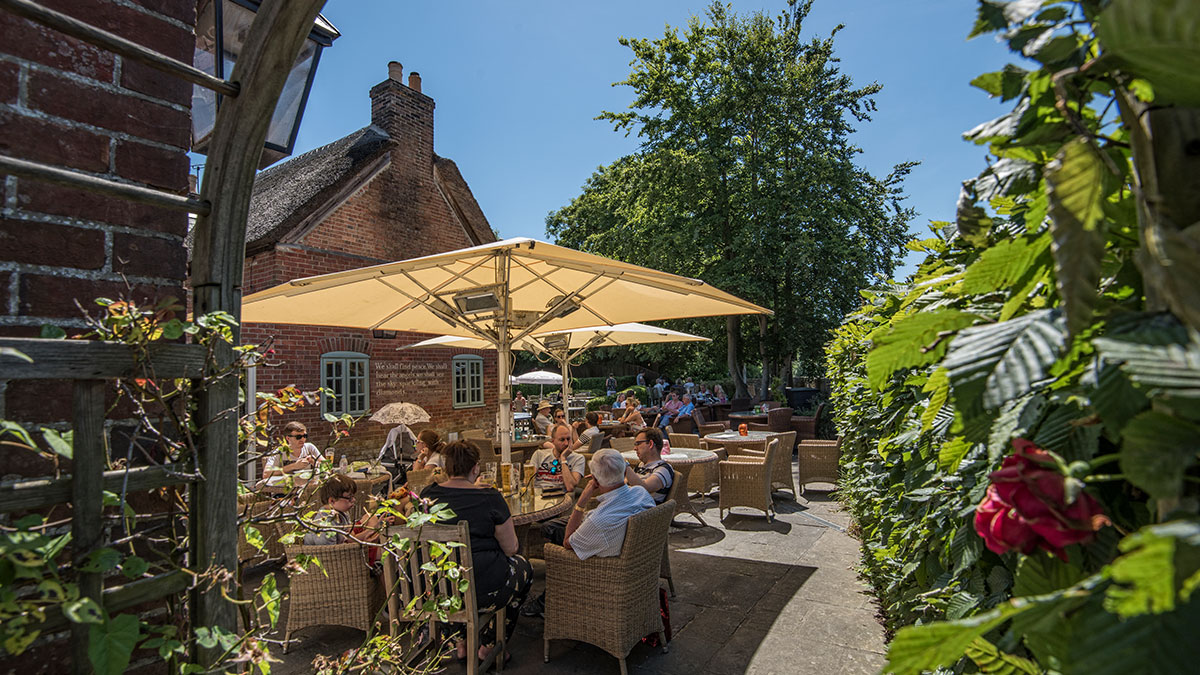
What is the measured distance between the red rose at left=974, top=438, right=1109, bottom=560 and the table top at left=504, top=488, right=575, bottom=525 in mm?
3852

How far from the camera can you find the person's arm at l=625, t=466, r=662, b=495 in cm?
506

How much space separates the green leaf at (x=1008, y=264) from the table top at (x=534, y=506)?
12.7 ft

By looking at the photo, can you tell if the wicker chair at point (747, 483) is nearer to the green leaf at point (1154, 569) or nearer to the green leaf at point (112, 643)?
the green leaf at point (112, 643)

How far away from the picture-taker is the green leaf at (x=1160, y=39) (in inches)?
19.3

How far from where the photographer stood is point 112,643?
982 millimetres

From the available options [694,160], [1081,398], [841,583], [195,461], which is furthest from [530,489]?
[694,160]

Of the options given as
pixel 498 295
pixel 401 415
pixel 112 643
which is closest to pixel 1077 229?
pixel 112 643

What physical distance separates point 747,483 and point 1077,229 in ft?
22.3

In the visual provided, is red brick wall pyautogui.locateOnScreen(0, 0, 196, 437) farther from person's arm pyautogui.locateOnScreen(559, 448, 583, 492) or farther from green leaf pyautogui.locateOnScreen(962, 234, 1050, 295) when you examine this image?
person's arm pyautogui.locateOnScreen(559, 448, 583, 492)

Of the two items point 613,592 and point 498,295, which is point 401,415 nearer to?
point 498,295

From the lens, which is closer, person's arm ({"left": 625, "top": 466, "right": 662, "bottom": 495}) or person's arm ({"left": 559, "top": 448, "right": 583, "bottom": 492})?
person's arm ({"left": 625, "top": 466, "right": 662, "bottom": 495})

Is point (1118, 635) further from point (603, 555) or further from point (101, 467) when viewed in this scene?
point (603, 555)

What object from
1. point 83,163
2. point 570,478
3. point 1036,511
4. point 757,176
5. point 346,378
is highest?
point 757,176

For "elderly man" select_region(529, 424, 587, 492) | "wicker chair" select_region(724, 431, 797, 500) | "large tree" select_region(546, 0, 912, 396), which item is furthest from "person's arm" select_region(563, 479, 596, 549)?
"large tree" select_region(546, 0, 912, 396)
